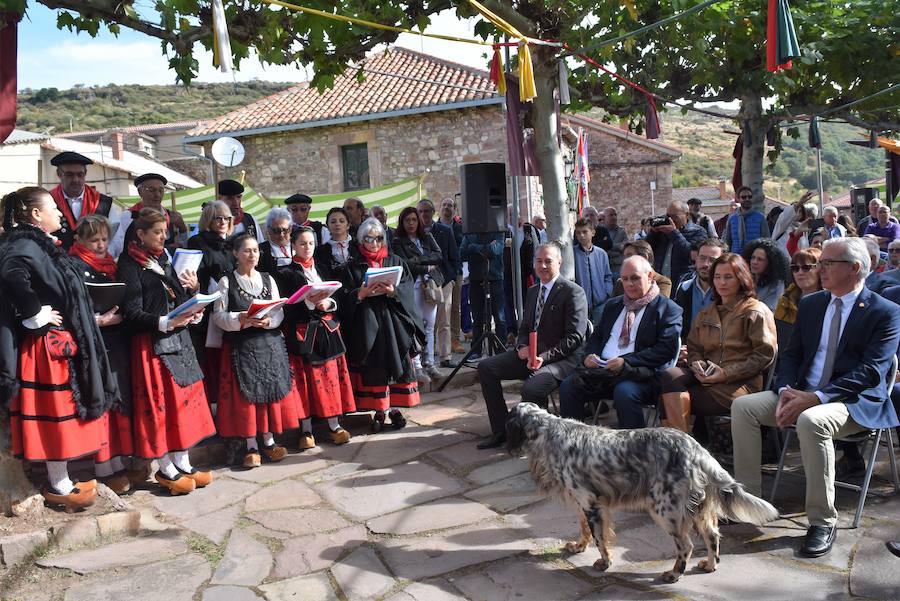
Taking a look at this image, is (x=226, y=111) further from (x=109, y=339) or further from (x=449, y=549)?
(x=449, y=549)

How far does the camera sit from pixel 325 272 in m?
6.32

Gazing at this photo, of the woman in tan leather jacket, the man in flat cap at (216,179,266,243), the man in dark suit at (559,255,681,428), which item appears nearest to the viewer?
the woman in tan leather jacket

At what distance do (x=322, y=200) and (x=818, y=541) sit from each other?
10880mm

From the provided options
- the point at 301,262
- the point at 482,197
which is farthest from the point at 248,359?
the point at 482,197

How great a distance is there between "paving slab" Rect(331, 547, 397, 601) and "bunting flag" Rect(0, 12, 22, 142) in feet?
13.3

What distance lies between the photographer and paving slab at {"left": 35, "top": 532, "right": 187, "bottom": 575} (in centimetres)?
399

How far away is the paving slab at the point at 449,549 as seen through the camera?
3.87 meters

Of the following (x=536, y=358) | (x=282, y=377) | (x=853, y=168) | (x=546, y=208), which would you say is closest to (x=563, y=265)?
(x=546, y=208)

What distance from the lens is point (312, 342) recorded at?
5770mm

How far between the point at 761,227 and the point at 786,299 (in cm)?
502

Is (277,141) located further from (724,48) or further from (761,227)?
(761,227)

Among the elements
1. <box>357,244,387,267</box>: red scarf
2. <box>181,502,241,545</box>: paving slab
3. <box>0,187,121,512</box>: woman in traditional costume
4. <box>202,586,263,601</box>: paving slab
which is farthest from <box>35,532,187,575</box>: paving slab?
<box>357,244,387,267</box>: red scarf

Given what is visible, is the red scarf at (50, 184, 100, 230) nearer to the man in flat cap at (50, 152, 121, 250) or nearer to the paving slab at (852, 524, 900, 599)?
the man in flat cap at (50, 152, 121, 250)

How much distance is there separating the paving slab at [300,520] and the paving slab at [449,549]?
0.43 metres
